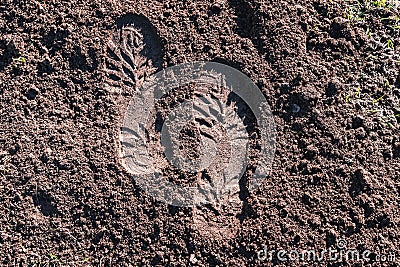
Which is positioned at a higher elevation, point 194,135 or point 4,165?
point 194,135

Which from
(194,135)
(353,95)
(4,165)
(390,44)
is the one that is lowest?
(4,165)

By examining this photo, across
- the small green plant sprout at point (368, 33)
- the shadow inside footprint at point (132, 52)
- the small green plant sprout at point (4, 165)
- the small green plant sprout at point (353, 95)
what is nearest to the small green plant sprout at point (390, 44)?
the small green plant sprout at point (368, 33)

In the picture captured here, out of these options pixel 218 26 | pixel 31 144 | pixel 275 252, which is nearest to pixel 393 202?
pixel 275 252

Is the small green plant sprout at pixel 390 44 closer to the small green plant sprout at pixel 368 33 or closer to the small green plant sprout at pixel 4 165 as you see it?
the small green plant sprout at pixel 368 33

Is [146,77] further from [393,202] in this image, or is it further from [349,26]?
[393,202]

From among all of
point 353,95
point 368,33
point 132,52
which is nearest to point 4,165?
point 132,52

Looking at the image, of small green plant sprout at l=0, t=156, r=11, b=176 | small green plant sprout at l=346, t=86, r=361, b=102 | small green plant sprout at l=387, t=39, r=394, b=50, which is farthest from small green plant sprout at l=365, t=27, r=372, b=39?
small green plant sprout at l=0, t=156, r=11, b=176

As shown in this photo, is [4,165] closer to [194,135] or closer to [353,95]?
[194,135]

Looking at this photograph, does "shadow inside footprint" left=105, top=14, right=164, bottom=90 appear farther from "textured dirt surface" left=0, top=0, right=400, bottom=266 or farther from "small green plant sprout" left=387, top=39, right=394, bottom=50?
"small green plant sprout" left=387, top=39, right=394, bottom=50
